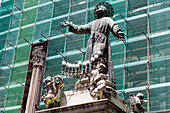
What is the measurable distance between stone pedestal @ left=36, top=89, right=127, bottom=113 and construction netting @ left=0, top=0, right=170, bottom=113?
33.9 feet

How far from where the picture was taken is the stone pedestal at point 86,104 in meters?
12.5

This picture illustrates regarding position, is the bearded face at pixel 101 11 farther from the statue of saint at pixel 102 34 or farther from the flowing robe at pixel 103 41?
the flowing robe at pixel 103 41

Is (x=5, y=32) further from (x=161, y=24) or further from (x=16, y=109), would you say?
(x=161, y=24)

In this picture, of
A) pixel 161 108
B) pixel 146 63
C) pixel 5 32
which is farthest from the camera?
pixel 5 32

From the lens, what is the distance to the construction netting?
2444cm

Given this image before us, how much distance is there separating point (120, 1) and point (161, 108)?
953 cm

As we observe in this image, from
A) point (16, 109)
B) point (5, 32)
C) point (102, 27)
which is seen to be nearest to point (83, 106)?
point (102, 27)

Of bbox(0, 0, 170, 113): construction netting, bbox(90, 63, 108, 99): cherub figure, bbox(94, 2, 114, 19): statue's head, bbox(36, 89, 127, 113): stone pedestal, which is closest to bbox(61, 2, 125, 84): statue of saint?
bbox(94, 2, 114, 19): statue's head

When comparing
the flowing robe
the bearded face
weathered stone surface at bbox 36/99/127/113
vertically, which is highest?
the bearded face

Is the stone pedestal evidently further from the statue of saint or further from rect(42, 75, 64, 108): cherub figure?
the statue of saint

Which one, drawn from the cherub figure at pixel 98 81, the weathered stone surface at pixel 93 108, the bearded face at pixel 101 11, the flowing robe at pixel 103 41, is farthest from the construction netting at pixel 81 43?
the weathered stone surface at pixel 93 108

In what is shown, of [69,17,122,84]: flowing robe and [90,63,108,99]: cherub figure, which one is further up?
[69,17,122,84]: flowing robe

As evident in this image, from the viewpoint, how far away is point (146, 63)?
24875 millimetres

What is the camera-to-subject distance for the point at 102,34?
14.9 meters
